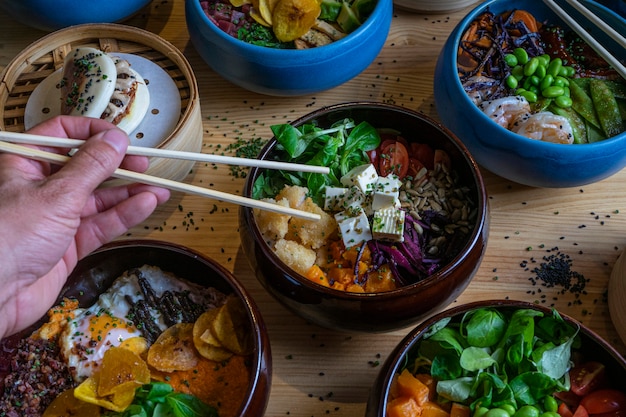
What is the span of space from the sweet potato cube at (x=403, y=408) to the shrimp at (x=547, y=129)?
909 millimetres

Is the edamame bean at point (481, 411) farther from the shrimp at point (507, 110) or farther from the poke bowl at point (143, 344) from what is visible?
the shrimp at point (507, 110)

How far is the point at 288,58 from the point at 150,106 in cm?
46

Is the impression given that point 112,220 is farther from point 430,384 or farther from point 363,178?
point 430,384

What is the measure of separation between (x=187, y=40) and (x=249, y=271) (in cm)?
104

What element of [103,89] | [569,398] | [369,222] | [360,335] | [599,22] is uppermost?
[599,22]

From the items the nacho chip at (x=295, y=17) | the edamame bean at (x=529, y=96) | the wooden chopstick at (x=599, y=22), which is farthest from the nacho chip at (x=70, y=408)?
the wooden chopstick at (x=599, y=22)

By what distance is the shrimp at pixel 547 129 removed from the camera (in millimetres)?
1852

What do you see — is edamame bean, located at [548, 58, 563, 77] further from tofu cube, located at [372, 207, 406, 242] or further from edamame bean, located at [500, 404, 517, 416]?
edamame bean, located at [500, 404, 517, 416]

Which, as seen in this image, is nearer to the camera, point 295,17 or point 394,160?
point 394,160

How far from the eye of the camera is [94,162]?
49.8 inches

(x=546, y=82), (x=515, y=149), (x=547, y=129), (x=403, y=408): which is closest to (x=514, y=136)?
(x=515, y=149)

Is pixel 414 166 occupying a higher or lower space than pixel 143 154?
lower

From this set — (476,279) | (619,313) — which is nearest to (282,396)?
(476,279)

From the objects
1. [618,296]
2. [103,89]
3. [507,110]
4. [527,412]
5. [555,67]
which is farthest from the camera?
[555,67]
